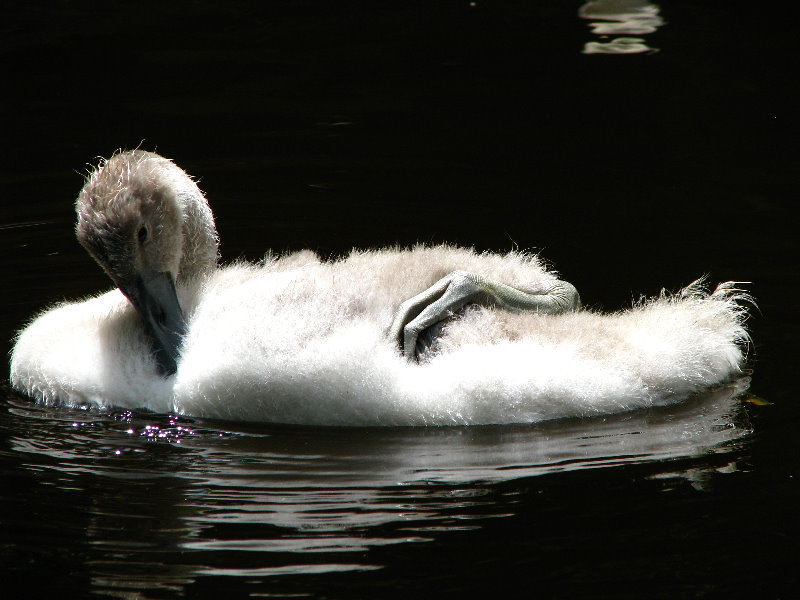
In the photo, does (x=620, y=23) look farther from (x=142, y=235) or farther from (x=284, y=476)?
(x=284, y=476)

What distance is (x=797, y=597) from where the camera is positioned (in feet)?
13.2

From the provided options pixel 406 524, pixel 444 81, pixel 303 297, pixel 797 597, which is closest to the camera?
pixel 797 597

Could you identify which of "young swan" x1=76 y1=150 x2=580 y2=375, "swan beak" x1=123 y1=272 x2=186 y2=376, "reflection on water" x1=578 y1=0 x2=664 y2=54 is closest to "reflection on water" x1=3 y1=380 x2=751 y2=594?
"swan beak" x1=123 y1=272 x2=186 y2=376

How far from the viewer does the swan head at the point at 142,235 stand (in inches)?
217

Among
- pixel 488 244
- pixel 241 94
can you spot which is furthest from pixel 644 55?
pixel 488 244

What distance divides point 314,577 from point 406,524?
476 mm

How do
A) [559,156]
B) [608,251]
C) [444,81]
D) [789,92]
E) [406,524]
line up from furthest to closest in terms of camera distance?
1. [444,81]
2. [789,92]
3. [559,156]
4. [608,251]
5. [406,524]

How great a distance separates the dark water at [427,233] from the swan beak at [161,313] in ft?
0.97

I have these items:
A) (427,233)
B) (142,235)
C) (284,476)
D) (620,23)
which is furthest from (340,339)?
→ (620,23)

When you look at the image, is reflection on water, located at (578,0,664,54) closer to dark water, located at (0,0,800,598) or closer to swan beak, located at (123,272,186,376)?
dark water, located at (0,0,800,598)

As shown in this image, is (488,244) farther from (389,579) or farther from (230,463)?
(389,579)

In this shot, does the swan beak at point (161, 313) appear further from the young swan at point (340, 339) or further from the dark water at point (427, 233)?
the dark water at point (427, 233)

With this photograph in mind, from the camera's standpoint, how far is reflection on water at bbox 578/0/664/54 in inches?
485

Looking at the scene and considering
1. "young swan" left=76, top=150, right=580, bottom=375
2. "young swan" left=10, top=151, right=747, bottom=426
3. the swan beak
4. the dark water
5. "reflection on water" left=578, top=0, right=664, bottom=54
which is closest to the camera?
the dark water
